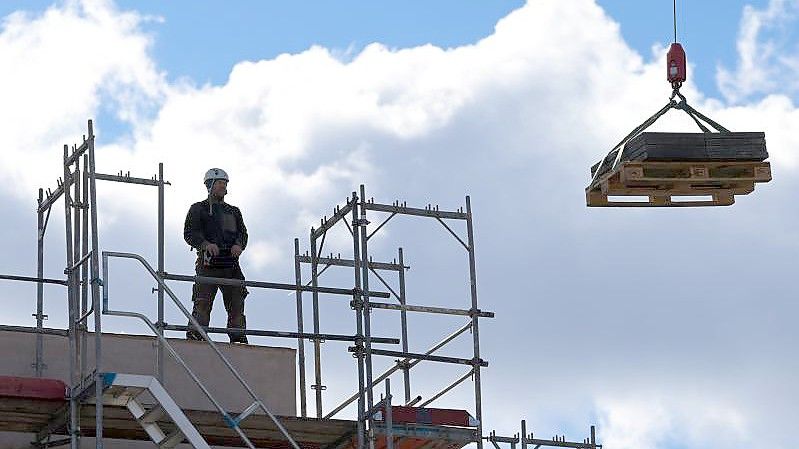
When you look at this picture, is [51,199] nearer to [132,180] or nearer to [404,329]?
[132,180]

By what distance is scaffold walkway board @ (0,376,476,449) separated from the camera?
23641 millimetres

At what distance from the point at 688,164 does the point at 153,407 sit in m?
6.66

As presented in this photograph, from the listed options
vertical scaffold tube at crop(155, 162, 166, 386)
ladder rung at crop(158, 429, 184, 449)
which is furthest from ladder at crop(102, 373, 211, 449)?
vertical scaffold tube at crop(155, 162, 166, 386)

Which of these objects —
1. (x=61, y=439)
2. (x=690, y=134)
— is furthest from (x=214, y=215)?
(x=690, y=134)

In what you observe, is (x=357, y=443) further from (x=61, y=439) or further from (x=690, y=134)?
(x=690, y=134)

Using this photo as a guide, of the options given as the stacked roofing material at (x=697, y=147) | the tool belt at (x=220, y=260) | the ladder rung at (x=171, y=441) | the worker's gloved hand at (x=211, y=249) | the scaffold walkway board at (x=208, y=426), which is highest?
the stacked roofing material at (x=697, y=147)

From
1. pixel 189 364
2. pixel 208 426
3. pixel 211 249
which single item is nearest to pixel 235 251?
pixel 211 249

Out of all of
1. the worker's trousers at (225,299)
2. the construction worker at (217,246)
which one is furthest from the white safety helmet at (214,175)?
the worker's trousers at (225,299)

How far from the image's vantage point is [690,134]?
24.8 meters

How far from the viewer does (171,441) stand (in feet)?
78.8

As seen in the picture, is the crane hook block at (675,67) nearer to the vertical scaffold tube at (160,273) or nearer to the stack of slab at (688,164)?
the stack of slab at (688,164)

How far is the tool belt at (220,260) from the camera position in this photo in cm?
2645

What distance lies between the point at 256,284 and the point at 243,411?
1.54 m

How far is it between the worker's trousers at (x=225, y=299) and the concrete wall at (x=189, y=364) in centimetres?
49
